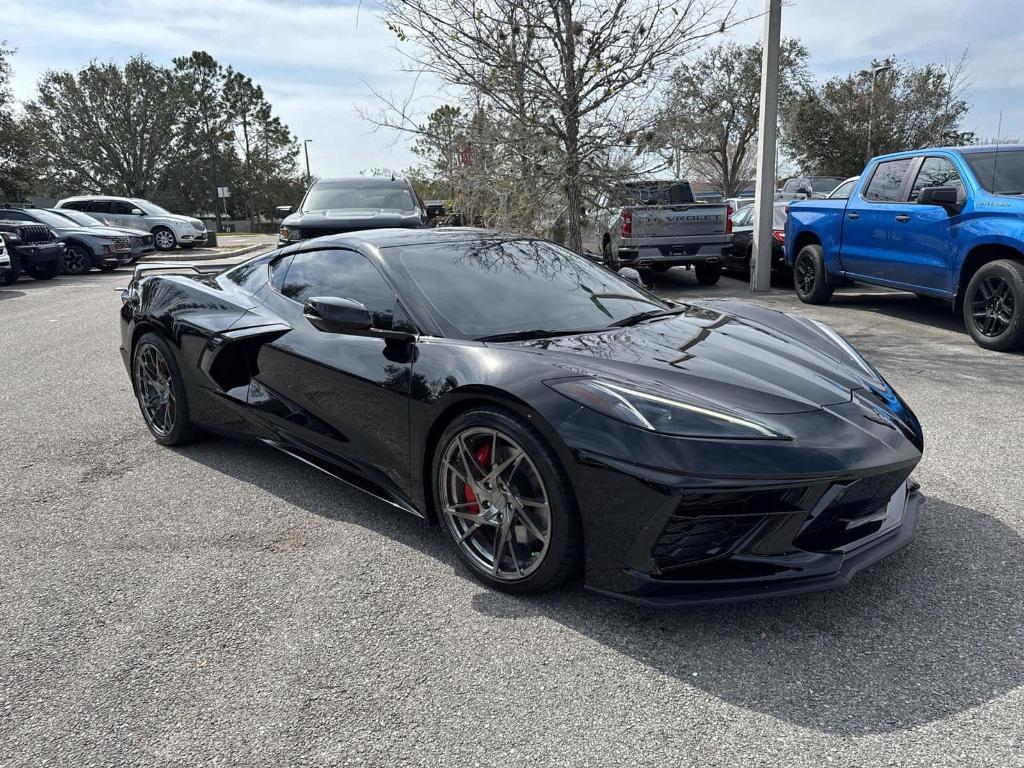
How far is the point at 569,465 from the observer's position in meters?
2.48

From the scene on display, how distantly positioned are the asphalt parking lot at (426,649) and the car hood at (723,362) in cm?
69

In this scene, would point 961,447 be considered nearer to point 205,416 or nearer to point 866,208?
point 205,416

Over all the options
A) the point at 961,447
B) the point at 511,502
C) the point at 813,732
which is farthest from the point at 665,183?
the point at 813,732

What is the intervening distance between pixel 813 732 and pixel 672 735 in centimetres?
36

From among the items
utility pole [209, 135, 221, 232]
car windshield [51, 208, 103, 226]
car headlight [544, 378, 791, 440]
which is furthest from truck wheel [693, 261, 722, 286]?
utility pole [209, 135, 221, 232]

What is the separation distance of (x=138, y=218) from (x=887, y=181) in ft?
67.0

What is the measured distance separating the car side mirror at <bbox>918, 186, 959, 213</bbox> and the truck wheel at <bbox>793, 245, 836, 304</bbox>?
2.26 m

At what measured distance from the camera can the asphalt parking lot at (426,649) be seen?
203 cm

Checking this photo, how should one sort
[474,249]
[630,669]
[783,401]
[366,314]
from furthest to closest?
1. [474,249]
2. [366,314]
3. [783,401]
4. [630,669]

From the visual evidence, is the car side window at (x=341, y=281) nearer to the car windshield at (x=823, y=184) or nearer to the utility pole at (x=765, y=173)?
the utility pole at (x=765, y=173)

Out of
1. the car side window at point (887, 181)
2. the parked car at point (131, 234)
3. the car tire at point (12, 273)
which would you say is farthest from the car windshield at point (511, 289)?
the parked car at point (131, 234)

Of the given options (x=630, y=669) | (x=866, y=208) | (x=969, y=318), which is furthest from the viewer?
(x=866, y=208)

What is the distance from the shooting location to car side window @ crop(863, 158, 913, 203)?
803 cm

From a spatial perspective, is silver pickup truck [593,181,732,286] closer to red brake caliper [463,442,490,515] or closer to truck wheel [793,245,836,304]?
truck wheel [793,245,836,304]
